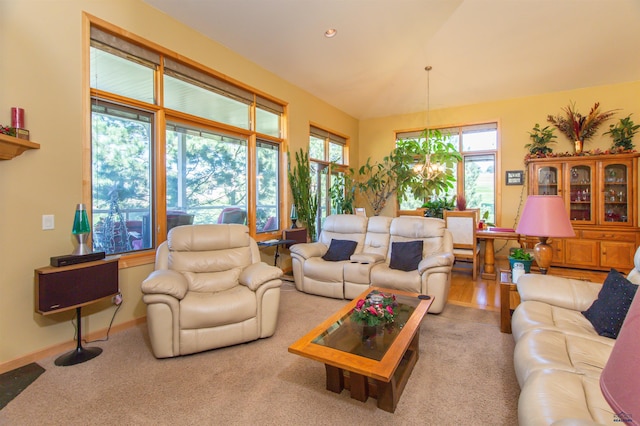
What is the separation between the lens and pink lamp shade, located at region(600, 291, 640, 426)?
1.47 ft

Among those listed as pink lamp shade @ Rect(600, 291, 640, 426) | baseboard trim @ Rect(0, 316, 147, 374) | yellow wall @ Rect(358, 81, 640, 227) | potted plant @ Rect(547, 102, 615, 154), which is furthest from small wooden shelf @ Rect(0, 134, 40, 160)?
potted plant @ Rect(547, 102, 615, 154)

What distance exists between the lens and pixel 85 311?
9.23 feet

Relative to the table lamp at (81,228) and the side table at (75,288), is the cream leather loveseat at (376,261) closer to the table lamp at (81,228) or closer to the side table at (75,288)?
the side table at (75,288)

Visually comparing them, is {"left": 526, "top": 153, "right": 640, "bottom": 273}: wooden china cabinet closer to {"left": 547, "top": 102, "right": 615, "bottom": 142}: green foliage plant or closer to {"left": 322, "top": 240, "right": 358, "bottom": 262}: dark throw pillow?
{"left": 547, "top": 102, "right": 615, "bottom": 142}: green foliage plant

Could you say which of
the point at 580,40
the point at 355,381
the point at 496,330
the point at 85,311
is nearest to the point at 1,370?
the point at 85,311

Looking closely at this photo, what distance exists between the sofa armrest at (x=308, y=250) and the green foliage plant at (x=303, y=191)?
1031 millimetres

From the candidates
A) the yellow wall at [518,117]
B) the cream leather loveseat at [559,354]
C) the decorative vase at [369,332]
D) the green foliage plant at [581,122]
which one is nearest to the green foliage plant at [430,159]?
the yellow wall at [518,117]

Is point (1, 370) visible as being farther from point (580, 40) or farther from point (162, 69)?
point (580, 40)

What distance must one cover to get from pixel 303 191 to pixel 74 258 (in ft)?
11.2

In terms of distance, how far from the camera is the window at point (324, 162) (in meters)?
6.15

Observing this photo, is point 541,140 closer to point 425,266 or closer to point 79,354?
point 425,266

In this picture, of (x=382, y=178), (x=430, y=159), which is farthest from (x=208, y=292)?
(x=382, y=178)

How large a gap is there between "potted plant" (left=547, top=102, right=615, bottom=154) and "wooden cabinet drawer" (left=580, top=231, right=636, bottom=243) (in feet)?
4.63

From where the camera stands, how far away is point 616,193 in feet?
17.0
